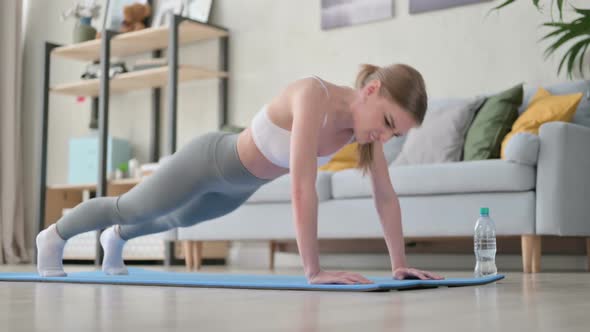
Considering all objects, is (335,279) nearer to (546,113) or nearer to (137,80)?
(546,113)

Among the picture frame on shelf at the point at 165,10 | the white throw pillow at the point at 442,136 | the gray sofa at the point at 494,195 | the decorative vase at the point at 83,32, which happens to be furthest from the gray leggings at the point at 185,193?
the decorative vase at the point at 83,32

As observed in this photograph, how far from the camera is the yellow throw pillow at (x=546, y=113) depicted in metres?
3.31

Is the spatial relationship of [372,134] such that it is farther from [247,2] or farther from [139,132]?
[139,132]

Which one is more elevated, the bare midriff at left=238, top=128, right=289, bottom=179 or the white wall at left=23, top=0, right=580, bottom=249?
the white wall at left=23, top=0, right=580, bottom=249

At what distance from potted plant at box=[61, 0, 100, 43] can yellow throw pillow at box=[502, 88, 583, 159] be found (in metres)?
3.28

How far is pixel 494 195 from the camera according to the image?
3.10 metres

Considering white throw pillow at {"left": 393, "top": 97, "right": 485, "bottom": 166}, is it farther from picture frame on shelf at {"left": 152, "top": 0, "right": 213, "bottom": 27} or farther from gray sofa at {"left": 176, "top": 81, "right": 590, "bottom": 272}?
picture frame on shelf at {"left": 152, "top": 0, "right": 213, "bottom": 27}

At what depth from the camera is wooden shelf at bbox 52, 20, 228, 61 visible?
4.99 m

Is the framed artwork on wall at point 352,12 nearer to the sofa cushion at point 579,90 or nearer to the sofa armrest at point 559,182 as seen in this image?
the sofa cushion at point 579,90

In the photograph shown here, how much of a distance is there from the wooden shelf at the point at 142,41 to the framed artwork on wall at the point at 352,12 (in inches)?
30.9

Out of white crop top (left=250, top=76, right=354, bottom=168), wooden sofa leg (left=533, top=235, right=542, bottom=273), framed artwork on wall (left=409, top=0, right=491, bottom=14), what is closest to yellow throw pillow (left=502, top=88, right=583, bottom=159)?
wooden sofa leg (left=533, top=235, right=542, bottom=273)

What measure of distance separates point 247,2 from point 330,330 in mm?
4291

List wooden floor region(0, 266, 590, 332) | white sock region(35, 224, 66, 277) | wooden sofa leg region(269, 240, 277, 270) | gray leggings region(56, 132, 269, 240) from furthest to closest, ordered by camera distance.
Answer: wooden sofa leg region(269, 240, 277, 270)
white sock region(35, 224, 66, 277)
gray leggings region(56, 132, 269, 240)
wooden floor region(0, 266, 590, 332)

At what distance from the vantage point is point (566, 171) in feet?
9.85
